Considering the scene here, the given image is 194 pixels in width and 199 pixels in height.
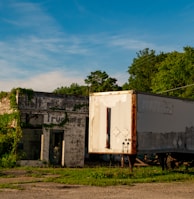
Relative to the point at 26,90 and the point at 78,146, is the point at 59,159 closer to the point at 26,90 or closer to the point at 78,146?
the point at 78,146

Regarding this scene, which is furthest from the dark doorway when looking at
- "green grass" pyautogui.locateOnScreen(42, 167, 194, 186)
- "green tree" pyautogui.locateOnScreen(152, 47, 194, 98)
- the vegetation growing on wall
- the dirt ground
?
"green tree" pyautogui.locateOnScreen(152, 47, 194, 98)

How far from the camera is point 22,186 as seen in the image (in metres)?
15.2

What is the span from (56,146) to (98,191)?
13365mm

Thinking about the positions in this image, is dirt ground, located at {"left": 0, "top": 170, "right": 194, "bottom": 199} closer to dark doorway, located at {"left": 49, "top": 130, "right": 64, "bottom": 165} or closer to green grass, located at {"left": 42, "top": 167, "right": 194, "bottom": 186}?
green grass, located at {"left": 42, "top": 167, "right": 194, "bottom": 186}

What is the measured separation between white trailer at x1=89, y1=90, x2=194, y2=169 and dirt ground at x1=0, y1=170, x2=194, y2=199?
1673mm

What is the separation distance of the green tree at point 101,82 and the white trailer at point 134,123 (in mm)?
45194

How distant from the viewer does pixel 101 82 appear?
67250 millimetres

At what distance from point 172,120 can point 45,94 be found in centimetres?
1116

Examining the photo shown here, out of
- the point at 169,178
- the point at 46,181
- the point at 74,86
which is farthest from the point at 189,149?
the point at 74,86

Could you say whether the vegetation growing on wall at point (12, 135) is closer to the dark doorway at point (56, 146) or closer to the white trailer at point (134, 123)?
the dark doorway at point (56, 146)

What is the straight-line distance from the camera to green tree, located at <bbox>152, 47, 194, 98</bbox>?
147ft

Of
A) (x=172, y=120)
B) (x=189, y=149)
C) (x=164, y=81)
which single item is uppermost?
(x=164, y=81)

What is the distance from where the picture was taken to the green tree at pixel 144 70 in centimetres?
6531

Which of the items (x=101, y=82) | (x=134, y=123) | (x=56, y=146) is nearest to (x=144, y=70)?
(x=101, y=82)
